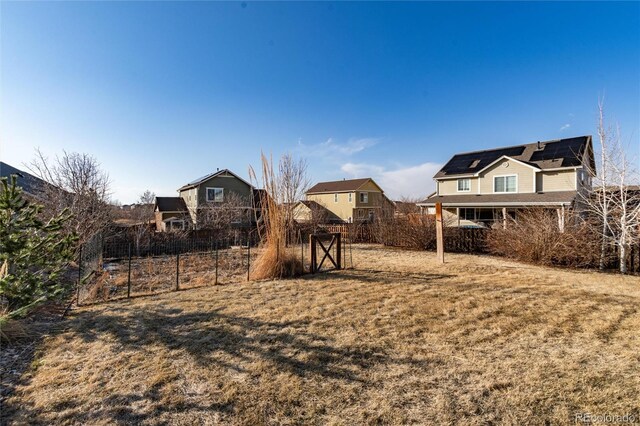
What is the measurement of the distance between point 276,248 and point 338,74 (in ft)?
28.6

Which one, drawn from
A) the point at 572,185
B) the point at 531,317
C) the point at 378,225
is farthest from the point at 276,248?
A: the point at 572,185

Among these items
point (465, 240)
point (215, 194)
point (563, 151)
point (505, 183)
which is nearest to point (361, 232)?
point (465, 240)

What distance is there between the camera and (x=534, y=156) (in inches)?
717

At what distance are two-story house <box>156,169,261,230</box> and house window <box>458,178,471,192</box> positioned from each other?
50.4 ft

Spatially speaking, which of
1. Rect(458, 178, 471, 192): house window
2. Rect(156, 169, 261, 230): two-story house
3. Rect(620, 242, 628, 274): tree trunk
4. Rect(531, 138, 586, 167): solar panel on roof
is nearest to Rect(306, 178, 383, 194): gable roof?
Rect(156, 169, 261, 230): two-story house

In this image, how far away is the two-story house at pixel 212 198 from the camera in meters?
23.4

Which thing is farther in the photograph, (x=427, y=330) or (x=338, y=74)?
(x=338, y=74)

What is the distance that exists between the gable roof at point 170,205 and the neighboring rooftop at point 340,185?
13744 millimetres

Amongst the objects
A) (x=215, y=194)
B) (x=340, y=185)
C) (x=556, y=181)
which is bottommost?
(x=556, y=181)

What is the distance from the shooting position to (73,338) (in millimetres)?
3754

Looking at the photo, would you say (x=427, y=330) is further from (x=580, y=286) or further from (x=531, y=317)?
(x=580, y=286)

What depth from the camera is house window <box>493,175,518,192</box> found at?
58.5 feet

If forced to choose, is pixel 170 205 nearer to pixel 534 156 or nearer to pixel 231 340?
pixel 231 340

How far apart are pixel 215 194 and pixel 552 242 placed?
22.3 m
